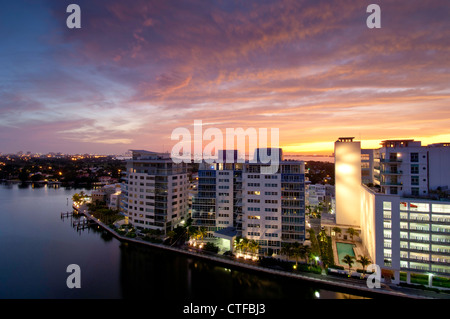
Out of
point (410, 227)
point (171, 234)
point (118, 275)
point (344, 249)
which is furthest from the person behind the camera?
point (171, 234)

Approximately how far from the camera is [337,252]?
26.5 metres

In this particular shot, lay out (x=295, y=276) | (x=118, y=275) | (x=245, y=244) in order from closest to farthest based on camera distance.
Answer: (x=295, y=276) < (x=118, y=275) < (x=245, y=244)

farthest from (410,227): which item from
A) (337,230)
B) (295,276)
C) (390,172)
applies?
(337,230)

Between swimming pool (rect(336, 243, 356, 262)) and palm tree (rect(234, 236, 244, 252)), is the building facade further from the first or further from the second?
palm tree (rect(234, 236, 244, 252))

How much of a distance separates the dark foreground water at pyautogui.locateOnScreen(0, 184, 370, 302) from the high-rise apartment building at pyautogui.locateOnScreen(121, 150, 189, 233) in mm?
3862

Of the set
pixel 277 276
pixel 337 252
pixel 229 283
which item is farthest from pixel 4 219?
pixel 337 252

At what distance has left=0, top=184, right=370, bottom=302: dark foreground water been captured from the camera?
19672mm

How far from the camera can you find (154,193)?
103ft

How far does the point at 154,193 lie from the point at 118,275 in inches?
433

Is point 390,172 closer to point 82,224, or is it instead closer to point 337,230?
point 337,230
